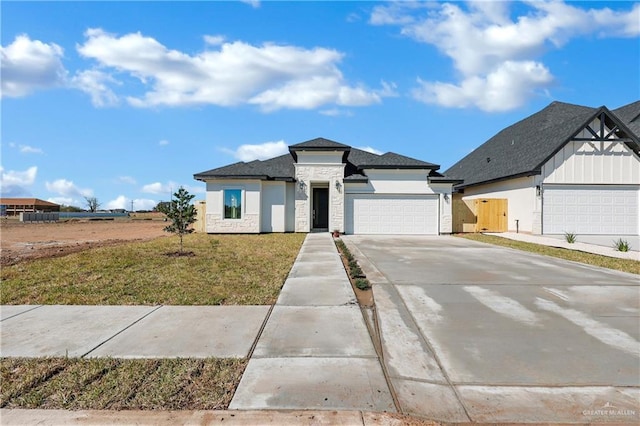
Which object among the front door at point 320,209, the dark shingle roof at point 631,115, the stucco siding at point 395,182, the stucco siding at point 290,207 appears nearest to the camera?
the stucco siding at point 395,182

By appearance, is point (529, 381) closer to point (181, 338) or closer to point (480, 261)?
point (181, 338)

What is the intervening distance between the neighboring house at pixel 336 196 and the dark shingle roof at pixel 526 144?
464 centimetres

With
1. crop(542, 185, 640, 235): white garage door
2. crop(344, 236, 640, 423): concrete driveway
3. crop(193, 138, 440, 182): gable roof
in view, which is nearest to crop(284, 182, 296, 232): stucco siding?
crop(193, 138, 440, 182): gable roof

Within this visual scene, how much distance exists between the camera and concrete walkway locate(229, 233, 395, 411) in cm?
277

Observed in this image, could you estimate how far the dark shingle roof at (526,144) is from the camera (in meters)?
18.4

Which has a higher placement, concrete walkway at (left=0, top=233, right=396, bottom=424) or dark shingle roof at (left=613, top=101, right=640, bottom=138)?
dark shingle roof at (left=613, top=101, right=640, bottom=138)

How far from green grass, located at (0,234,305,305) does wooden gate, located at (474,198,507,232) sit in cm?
1445

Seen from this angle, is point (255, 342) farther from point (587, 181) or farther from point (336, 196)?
point (587, 181)

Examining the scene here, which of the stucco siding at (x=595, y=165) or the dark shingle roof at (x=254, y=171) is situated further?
the dark shingle roof at (x=254, y=171)

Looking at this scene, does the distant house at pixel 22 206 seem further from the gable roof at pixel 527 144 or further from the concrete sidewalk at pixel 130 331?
the concrete sidewalk at pixel 130 331

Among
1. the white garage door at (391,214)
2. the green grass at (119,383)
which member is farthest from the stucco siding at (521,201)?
the green grass at (119,383)

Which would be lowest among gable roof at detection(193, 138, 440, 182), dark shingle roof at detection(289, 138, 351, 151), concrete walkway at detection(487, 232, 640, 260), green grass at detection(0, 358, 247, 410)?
green grass at detection(0, 358, 247, 410)

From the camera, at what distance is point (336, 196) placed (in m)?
18.9

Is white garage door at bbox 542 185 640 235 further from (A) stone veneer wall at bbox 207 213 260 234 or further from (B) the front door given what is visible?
(A) stone veneer wall at bbox 207 213 260 234
